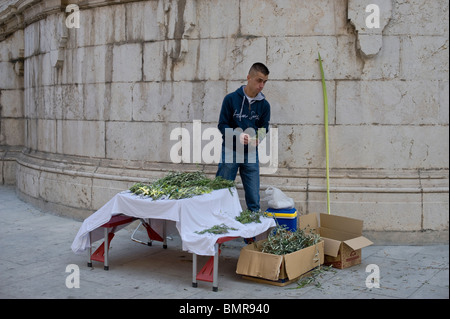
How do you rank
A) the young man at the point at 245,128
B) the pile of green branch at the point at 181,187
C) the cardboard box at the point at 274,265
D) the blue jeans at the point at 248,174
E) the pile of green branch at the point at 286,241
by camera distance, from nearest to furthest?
the cardboard box at the point at 274,265, the pile of green branch at the point at 286,241, the pile of green branch at the point at 181,187, the young man at the point at 245,128, the blue jeans at the point at 248,174

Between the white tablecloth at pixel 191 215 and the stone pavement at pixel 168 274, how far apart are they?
47 centimetres

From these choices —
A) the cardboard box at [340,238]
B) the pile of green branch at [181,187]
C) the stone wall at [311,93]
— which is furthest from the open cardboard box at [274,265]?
the stone wall at [311,93]

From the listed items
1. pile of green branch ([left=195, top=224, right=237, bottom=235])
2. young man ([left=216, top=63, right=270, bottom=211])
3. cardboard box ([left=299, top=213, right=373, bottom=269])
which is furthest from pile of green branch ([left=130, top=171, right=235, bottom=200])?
cardboard box ([left=299, top=213, right=373, bottom=269])

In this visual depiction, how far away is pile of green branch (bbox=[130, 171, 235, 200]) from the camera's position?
18.9 feet

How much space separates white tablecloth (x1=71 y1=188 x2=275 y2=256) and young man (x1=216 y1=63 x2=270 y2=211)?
0.40 meters

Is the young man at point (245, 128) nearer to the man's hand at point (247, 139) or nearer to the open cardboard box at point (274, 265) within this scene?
the man's hand at point (247, 139)

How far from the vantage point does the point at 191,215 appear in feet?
18.2

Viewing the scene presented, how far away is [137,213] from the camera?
5816mm

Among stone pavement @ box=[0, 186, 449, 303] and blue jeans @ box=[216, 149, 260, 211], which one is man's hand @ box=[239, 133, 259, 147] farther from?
stone pavement @ box=[0, 186, 449, 303]

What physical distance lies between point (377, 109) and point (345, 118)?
0.45m

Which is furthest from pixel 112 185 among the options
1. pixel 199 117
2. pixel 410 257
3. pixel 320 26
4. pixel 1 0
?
pixel 1 0

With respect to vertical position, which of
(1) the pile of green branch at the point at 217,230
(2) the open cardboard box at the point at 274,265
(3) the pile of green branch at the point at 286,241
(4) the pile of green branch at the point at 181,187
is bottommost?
(2) the open cardboard box at the point at 274,265

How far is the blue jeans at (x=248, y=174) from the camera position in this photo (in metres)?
6.46

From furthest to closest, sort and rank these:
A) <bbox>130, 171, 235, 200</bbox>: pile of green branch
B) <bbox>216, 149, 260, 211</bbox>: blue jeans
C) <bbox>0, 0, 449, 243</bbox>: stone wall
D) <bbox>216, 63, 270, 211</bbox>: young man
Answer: <bbox>0, 0, 449, 243</bbox>: stone wall < <bbox>216, 149, 260, 211</bbox>: blue jeans < <bbox>216, 63, 270, 211</bbox>: young man < <bbox>130, 171, 235, 200</bbox>: pile of green branch
